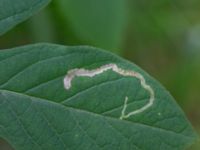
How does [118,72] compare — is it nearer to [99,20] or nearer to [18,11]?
[18,11]

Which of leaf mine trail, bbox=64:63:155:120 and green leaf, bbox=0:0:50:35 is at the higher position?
green leaf, bbox=0:0:50:35

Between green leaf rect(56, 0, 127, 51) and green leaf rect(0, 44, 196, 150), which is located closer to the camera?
green leaf rect(0, 44, 196, 150)

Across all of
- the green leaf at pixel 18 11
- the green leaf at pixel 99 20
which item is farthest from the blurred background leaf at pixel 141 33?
the green leaf at pixel 18 11

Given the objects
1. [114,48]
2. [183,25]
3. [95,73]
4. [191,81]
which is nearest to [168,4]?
[183,25]

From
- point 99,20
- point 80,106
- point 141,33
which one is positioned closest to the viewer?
point 80,106

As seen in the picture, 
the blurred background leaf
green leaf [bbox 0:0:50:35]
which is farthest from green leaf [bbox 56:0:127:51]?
green leaf [bbox 0:0:50:35]

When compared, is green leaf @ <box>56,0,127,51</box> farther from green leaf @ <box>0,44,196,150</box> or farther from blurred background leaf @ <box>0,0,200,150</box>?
green leaf @ <box>0,44,196,150</box>

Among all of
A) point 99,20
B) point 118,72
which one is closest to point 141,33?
point 99,20

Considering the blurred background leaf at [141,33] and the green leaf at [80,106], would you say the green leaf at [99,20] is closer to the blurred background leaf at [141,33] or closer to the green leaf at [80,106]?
the blurred background leaf at [141,33]

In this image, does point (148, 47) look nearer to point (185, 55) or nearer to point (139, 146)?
point (185, 55)
